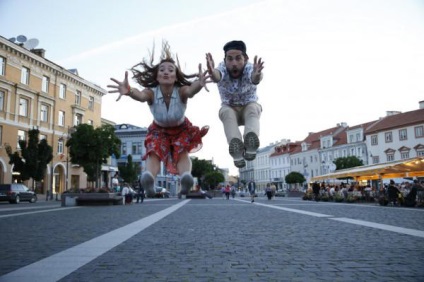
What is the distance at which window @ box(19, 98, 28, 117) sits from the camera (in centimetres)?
3881

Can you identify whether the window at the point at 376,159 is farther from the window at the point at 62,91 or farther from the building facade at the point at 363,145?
the window at the point at 62,91

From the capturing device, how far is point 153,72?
226 inches

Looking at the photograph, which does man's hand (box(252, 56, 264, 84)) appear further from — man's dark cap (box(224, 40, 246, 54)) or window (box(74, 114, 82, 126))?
window (box(74, 114, 82, 126))

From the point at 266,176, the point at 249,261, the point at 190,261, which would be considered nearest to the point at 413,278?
the point at 249,261

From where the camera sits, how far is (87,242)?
272 inches

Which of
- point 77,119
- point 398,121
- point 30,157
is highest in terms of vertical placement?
point 398,121

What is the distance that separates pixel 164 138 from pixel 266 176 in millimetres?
83497

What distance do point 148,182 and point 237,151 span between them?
1.49 meters

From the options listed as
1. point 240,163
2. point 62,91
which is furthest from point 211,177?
point 62,91

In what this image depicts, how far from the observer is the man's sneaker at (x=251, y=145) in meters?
4.64

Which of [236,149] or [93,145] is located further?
[93,145]

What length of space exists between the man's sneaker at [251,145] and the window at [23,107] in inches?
1550

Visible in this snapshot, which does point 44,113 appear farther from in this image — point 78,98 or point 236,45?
point 236,45

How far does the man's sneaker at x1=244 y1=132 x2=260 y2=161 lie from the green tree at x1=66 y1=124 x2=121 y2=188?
2962 cm
